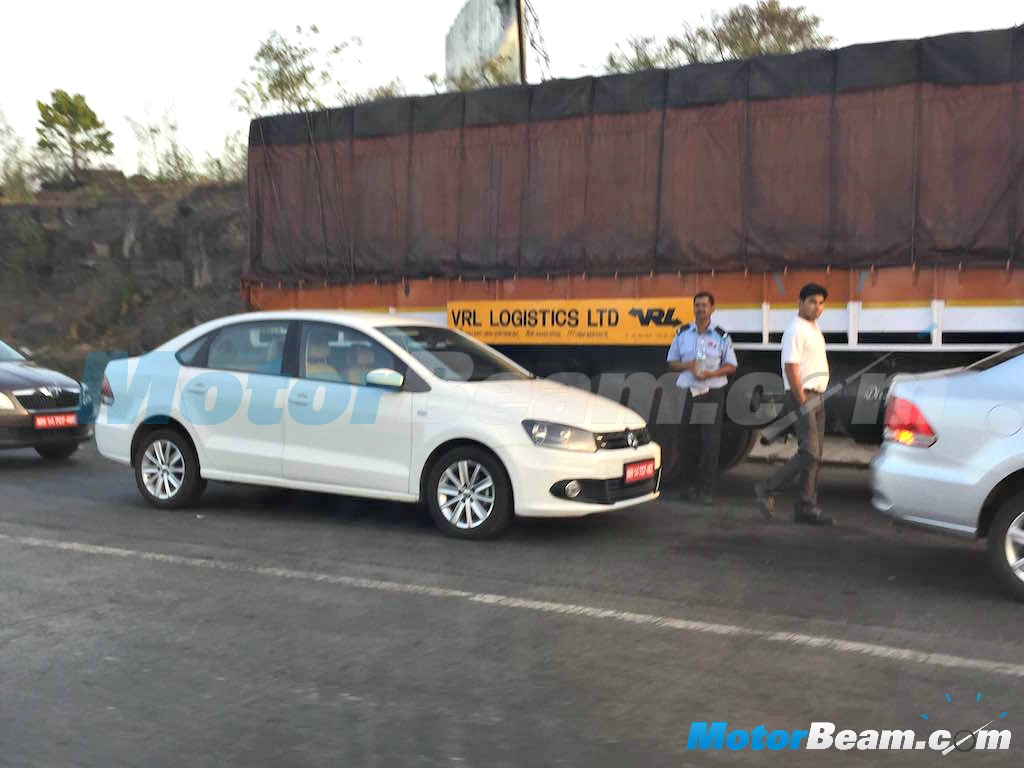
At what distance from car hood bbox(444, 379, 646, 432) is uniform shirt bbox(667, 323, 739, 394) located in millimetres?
1127

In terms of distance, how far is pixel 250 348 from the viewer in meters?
8.15

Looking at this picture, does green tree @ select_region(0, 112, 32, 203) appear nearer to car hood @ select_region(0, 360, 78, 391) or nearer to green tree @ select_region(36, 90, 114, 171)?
green tree @ select_region(36, 90, 114, 171)

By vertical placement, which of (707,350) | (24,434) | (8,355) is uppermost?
(707,350)

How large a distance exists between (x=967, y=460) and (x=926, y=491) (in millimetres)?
266

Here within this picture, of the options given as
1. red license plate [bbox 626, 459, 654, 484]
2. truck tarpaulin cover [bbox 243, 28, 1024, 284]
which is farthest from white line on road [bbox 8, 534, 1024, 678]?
truck tarpaulin cover [bbox 243, 28, 1024, 284]

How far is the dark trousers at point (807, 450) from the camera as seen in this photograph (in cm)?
763

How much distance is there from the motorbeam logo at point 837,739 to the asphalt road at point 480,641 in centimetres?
5

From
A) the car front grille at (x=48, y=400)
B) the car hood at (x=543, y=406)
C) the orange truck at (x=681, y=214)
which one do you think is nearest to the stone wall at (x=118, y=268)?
the car front grille at (x=48, y=400)

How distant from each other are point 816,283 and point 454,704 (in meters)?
5.39

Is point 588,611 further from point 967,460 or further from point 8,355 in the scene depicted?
point 8,355

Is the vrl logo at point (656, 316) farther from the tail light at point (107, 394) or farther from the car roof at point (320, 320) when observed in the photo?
the tail light at point (107, 394)

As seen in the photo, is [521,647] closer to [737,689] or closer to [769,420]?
[737,689]

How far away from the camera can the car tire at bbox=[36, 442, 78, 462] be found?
11242mm

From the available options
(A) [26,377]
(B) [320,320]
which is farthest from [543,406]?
(A) [26,377]
